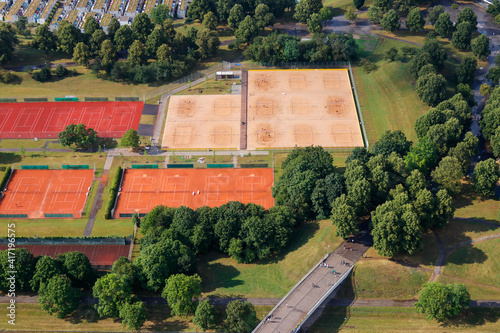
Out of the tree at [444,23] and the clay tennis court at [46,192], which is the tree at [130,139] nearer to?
the clay tennis court at [46,192]

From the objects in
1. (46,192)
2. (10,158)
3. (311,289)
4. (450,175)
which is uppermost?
(450,175)

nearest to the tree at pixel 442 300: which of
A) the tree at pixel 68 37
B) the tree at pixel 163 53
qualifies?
the tree at pixel 163 53

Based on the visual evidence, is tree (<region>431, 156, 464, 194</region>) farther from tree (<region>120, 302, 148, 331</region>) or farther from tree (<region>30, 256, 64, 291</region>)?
tree (<region>30, 256, 64, 291</region>)

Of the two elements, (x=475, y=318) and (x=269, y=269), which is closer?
(x=475, y=318)

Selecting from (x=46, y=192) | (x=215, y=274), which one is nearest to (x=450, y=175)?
(x=215, y=274)

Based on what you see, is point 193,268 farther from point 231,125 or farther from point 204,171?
point 231,125

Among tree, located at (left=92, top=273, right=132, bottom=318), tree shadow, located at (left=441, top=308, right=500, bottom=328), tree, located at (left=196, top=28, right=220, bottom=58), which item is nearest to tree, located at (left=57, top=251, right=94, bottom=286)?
tree, located at (left=92, top=273, right=132, bottom=318)

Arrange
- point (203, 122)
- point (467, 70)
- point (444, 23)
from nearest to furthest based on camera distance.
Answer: point (203, 122), point (467, 70), point (444, 23)

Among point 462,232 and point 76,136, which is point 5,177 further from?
point 462,232
